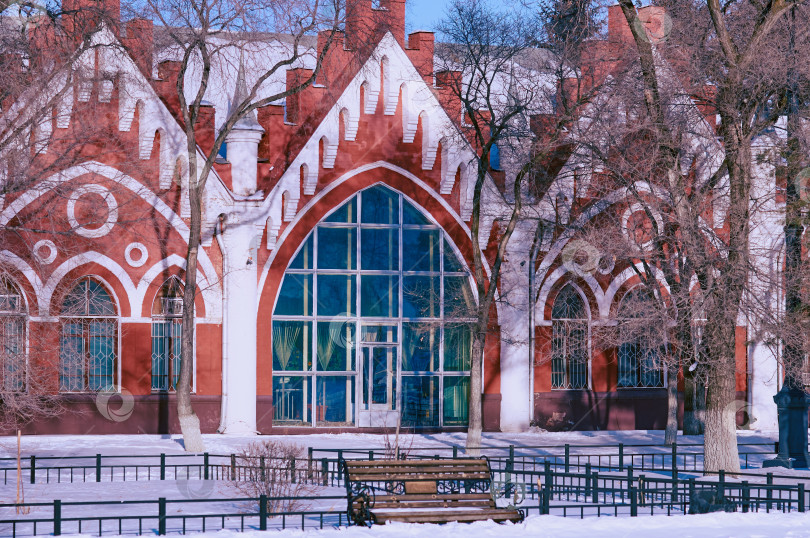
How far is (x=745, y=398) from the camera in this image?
3497 cm

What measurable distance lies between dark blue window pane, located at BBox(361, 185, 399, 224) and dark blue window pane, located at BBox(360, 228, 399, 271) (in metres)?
0.29

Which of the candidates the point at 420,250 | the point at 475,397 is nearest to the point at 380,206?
the point at 420,250

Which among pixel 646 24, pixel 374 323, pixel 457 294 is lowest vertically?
pixel 374 323

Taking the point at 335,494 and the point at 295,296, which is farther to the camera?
the point at 295,296

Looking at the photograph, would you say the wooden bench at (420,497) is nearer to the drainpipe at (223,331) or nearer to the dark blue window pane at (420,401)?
the drainpipe at (223,331)

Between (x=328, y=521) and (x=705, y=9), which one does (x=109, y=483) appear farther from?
(x=705, y=9)

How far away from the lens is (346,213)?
31.8 meters

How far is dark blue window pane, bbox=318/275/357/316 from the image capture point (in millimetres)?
31344

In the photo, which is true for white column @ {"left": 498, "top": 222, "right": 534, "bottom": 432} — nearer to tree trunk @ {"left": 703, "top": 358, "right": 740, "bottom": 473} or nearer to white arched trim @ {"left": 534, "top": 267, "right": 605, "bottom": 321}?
white arched trim @ {"left": 534, "top": 267, "right": 605, "bottom": 321}

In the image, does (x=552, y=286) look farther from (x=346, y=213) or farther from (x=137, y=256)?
(x=137, y=256)

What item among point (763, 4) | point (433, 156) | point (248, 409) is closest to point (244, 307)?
point (248, 409)

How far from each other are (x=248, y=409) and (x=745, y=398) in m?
15.3

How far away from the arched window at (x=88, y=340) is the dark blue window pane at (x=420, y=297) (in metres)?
7.96

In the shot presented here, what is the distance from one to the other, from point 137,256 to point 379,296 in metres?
6.71
